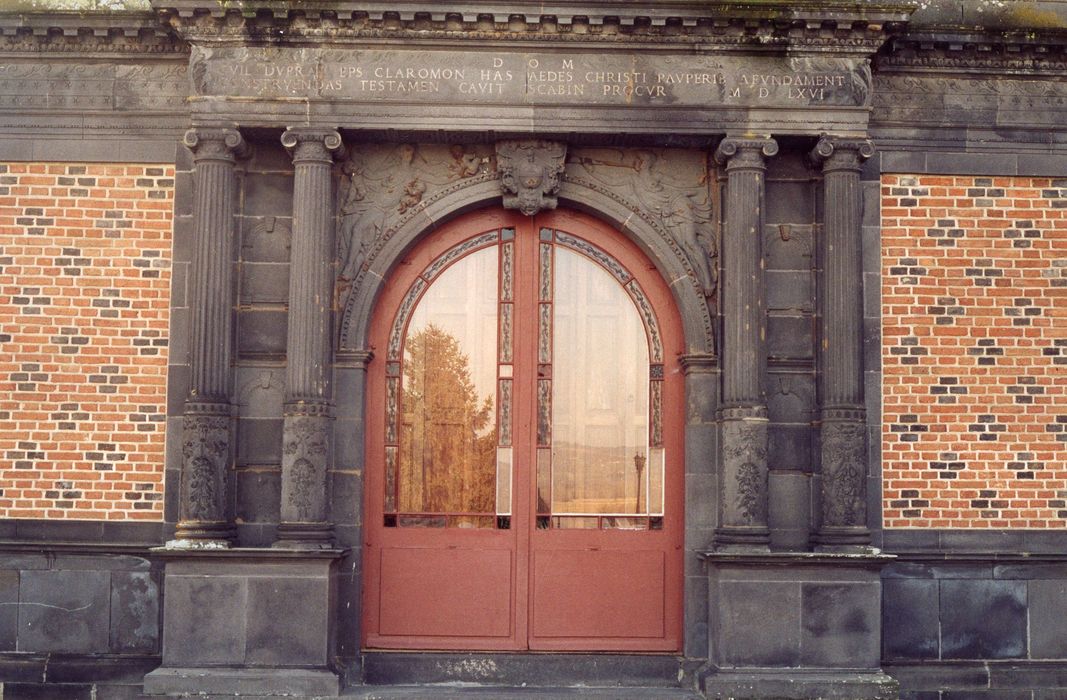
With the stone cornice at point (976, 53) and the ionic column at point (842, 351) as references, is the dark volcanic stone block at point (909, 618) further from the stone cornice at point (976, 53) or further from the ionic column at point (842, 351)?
the stone cornice at point (976, 53)

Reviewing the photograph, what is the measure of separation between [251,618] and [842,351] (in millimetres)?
5190

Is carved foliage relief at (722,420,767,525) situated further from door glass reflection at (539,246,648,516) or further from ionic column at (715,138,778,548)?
door glass reflection at (539,246,648,516)

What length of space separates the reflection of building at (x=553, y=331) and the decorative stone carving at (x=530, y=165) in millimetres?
28

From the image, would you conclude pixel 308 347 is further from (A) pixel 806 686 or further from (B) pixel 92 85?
(A) pixel 806 686

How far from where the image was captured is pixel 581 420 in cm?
1132

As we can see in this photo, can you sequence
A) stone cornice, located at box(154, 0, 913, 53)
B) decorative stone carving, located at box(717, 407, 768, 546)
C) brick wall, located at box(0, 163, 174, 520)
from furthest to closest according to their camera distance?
brick wall, located at box(0, 163, 174, 520)
stone cornice, located at box(154, 0, 913, 53)
decorative stone carving, located at box(717, 407, 768, 546)

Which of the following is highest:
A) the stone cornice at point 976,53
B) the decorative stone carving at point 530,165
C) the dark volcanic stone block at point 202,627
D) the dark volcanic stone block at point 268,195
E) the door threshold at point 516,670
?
the stone cornice at point 976,53

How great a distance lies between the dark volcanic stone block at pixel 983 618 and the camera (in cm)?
1102

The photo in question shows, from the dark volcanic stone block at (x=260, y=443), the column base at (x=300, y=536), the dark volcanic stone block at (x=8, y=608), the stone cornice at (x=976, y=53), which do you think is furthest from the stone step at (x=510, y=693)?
the stone cornice at (x=976, y=53)

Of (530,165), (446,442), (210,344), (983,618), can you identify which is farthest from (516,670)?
(530,165)

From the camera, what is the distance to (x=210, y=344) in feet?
35.1

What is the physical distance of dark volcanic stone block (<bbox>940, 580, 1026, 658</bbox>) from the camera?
1102cm

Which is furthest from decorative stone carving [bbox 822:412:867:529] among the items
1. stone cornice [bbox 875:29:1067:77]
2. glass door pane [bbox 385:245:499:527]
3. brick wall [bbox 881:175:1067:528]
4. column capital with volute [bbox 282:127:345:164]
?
column capital with volute [bbox 282:127:345:164]

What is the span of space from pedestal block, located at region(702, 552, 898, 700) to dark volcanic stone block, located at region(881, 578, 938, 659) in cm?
60
